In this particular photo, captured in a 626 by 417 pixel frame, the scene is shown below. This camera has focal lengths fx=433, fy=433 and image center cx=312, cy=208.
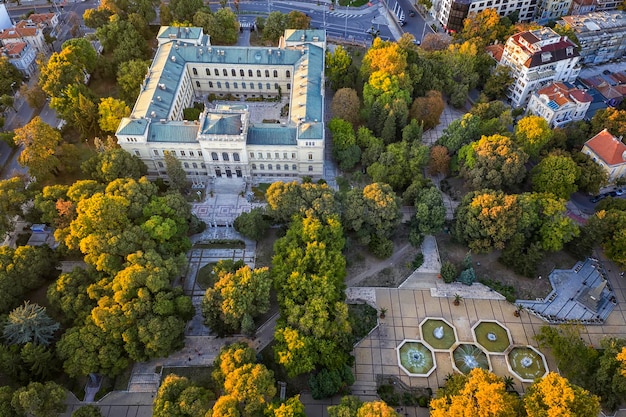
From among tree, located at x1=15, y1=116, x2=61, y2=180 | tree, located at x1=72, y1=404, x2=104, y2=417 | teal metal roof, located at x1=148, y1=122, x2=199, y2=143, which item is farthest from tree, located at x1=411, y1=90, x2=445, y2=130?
tree, located at x1=72, y1=404, x2=104, y2=417

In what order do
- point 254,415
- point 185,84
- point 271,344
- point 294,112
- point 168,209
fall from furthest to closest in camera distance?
1. point 185,84
2. point 294,112
3. point 168,209
4. point 271,344
5. point 254,415

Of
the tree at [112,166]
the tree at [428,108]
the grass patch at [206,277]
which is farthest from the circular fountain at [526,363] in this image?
the tree at [112,166]

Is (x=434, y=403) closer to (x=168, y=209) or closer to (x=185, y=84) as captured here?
(x=168, y=209)

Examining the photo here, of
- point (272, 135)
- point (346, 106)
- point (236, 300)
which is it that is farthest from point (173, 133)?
point (236, 300)

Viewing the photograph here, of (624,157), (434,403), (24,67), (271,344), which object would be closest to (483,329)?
(434,403)

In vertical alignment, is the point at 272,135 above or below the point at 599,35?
below

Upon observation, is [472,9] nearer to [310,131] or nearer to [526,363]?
[310,131]

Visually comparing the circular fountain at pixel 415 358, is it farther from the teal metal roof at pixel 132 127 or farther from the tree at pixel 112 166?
the teal metal roof at pixel 132 127
